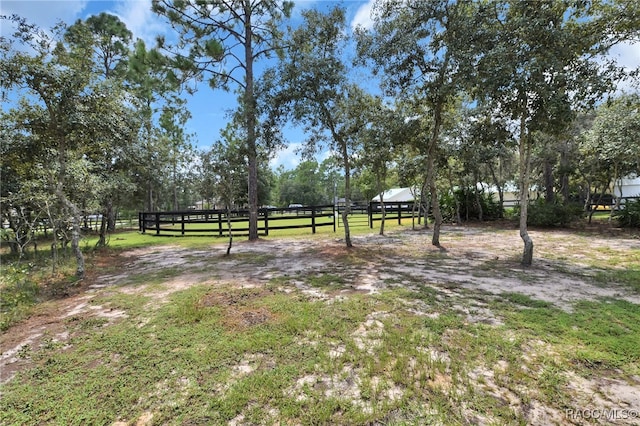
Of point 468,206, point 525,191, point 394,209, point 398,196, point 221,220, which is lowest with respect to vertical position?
point 221,220

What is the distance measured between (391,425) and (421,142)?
7872 mm

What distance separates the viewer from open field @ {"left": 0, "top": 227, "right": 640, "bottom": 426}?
72.3 inches

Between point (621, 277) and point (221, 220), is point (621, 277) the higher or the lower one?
the lower one

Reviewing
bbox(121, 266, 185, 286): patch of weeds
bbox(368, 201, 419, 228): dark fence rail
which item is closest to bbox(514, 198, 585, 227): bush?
bbox(368, 201, 419, 228): dark fence rail

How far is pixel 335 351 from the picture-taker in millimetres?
2459

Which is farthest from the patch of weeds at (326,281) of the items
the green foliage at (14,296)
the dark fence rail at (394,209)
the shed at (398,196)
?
the shed at (398,196)

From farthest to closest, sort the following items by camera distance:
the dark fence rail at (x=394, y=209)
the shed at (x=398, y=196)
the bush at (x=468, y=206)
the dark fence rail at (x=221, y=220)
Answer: the shed at (x=398, y=196)
the dark fence rail at (x=394, y=209)
the bush at (x=468, y=206)
the dark fence rail at (x=221, y=220)

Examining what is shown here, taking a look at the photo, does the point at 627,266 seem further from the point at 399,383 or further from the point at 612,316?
the point at 399,383

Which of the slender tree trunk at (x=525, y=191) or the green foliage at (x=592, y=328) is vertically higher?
the slender tree trunk at (x=525, y=191)

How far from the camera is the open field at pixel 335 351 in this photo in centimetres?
184

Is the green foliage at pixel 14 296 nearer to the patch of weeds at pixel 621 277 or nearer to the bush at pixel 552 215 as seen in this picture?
the patch of weeds at pixel 621 277

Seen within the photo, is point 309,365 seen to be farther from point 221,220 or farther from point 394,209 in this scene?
point 394,209

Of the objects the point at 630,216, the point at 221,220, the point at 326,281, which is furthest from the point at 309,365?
the point at 630,216

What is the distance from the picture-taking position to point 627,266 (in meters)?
5.03
